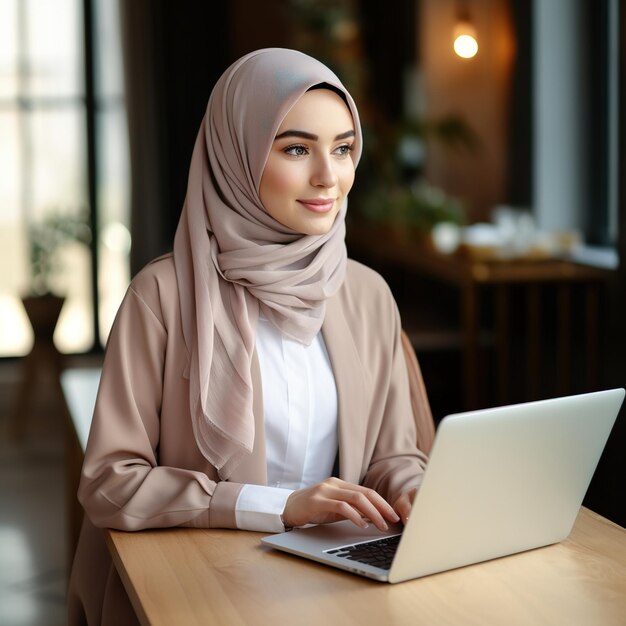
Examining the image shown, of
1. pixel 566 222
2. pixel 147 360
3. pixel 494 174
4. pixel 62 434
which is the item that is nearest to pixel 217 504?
pixel 147 360

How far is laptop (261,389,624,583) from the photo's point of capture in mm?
1217

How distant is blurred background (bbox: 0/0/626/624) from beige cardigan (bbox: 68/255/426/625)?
50.6 inches

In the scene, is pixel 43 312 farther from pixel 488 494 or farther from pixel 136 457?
pixel 488 494

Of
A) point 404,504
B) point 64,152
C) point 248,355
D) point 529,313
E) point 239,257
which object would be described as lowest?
point 529,313

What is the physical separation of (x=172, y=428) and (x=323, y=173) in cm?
44

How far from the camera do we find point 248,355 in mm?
1558

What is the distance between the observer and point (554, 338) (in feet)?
13.9

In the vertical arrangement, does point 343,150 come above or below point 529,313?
above

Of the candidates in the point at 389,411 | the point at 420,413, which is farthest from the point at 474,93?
the point at 389,411

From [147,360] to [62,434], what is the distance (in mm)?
4100

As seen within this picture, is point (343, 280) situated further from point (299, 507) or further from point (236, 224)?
point (299, 507)

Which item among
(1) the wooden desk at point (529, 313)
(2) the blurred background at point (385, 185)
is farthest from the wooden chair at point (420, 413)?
(1) the wooden desk at point (529, 313)

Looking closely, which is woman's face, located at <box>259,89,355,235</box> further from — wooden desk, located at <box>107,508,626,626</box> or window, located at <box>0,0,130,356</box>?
window, located at <box>0,0,130,356</box>

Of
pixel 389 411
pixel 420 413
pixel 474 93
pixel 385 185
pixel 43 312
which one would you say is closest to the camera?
pixel 389 411
